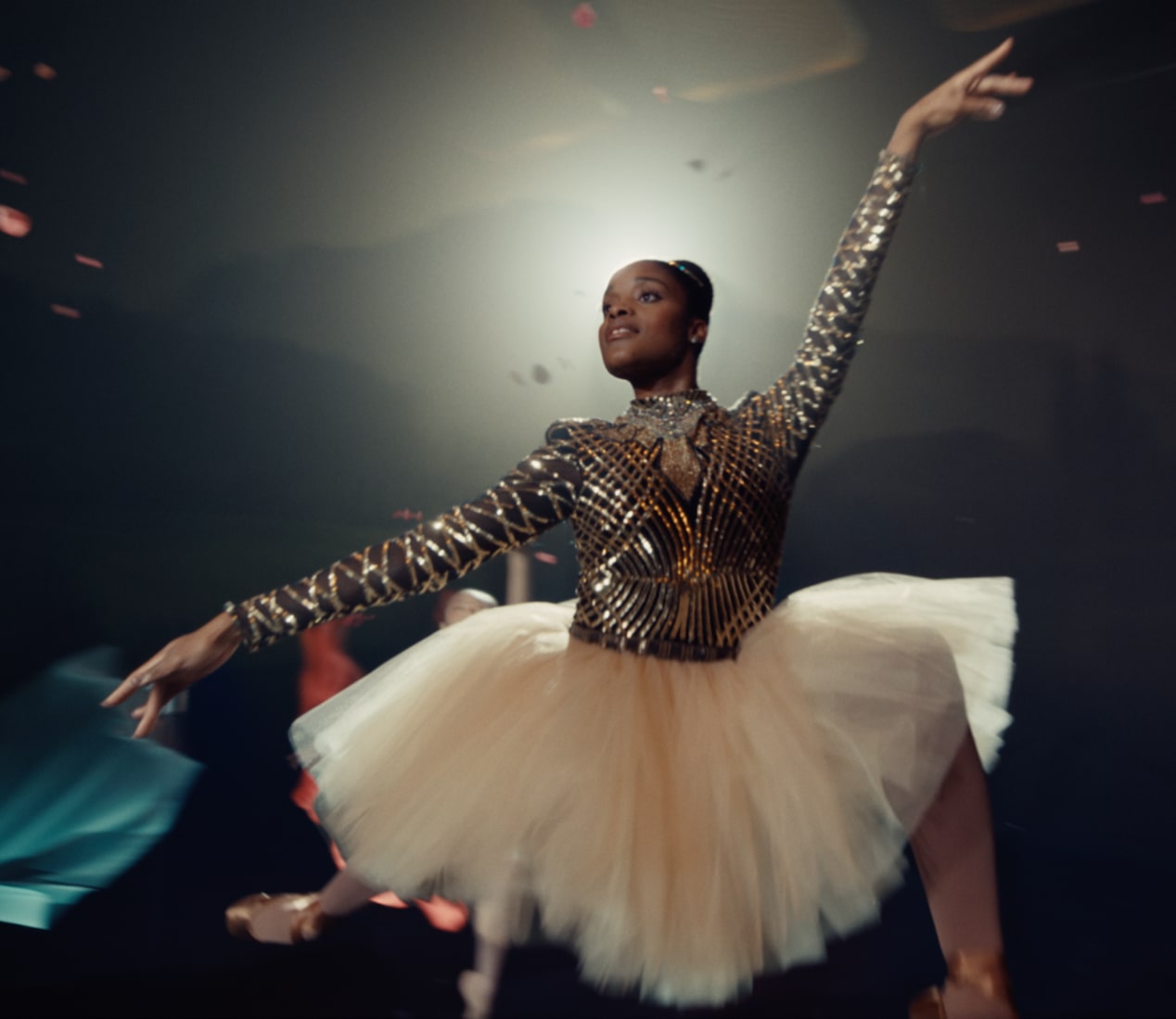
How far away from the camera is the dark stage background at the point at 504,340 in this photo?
1764mm

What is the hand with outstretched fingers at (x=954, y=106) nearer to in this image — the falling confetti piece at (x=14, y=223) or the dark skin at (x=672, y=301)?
the dark skin at (x=672, y=301)

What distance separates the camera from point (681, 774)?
1.12m

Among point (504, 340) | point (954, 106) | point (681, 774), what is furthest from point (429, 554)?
point (954, 106)

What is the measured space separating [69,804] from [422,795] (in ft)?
3.69

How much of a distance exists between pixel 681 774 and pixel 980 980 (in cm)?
44

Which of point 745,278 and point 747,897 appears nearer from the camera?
point 747,897

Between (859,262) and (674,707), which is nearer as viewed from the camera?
(674,707)

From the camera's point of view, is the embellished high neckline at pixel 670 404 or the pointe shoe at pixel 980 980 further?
the embellished high neckline at pixel 670 404

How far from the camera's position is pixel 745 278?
1915 millimetres

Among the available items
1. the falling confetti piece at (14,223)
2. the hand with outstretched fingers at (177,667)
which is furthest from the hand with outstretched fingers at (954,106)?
the falling confetti piece at (14,223)

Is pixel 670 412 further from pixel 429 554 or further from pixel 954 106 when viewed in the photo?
pixel 954 106

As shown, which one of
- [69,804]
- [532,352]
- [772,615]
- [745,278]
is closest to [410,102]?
[532,352]

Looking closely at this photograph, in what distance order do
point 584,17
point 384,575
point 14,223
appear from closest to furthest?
1. point 384,575
2. point 14,223
3. point 584,17

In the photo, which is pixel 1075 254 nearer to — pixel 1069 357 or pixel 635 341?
pixel 1069 357
